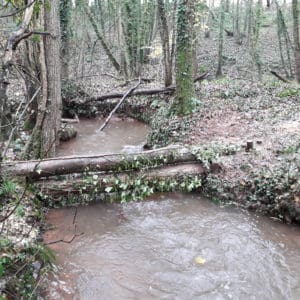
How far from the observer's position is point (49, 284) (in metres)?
4.66

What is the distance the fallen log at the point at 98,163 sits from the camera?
21.5ft

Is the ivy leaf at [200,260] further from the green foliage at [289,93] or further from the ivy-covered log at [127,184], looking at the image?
the green foliage at [289,93]

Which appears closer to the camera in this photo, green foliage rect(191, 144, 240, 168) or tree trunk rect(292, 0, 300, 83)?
green foliage rect(191, 144, 240, 168)

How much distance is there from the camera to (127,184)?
22.8 ft

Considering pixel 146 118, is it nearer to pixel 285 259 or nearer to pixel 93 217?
pixel 93 217

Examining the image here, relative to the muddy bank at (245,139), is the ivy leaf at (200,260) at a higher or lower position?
lower

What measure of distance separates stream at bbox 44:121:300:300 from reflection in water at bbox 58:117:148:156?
3733 mm

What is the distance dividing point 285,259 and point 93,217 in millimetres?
3360

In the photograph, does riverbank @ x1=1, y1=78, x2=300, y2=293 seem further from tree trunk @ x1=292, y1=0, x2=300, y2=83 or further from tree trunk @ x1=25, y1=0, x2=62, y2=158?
tree trunk @ x1=25, y1=0, x2=62, y2=158

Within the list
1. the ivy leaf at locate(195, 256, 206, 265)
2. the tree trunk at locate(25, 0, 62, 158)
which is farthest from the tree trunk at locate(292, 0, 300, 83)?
the ivy leaf at locate(195, 256, 206, 265)

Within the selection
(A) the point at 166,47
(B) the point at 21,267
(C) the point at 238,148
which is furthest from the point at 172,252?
(A) the point at 166,47

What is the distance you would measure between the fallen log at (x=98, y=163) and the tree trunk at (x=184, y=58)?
127 inches

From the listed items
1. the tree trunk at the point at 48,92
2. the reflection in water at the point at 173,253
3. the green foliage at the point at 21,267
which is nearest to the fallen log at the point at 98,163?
the reflection in water at the point at 173,253

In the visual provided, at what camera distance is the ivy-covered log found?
682 cm
